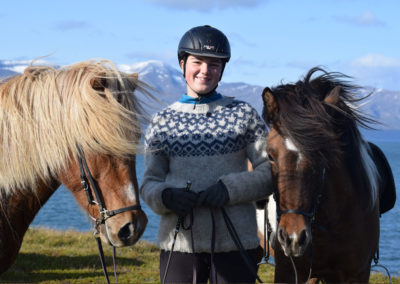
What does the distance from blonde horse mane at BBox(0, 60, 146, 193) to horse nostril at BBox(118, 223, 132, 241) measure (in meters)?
0.44

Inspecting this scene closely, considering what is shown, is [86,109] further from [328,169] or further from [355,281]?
[355,281]

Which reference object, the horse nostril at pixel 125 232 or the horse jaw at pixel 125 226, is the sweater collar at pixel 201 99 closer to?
the horse jaw at pixel 125 226

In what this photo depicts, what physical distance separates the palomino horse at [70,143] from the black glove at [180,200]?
417 millimetres

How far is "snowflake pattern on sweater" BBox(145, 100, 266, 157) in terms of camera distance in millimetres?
3432

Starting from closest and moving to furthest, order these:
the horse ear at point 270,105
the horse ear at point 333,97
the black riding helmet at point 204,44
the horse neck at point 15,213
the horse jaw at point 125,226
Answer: the horse jaw at point 125,226 < the horse neck at point 15,213 < the black riding helmet at point 204,44 < the horse ear at point 270,105 < the horse ear at point 333,97

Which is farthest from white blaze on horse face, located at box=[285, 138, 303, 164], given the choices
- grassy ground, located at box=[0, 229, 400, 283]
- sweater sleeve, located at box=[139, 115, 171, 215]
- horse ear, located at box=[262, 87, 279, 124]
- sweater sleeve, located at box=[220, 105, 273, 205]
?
grassy ground, located at box=[0, 229, 400, 283]

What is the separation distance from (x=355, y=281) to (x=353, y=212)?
2.12 feet

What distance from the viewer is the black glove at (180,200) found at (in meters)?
3.27

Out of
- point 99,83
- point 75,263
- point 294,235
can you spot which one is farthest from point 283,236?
point 75,263

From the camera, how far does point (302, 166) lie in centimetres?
347

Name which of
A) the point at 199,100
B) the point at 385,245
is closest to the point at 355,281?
the point at 199,100

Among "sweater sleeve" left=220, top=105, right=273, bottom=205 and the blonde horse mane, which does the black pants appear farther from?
the blonde horse mane

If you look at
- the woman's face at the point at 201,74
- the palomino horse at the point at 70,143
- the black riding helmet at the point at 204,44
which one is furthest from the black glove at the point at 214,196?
the black riding helmet at the point at 204,44

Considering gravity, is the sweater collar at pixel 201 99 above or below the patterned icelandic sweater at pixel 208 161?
above
